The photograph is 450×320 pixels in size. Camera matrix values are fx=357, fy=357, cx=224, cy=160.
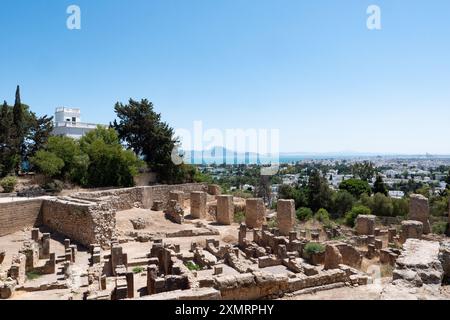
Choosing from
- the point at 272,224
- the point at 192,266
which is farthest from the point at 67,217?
the point at 272,224

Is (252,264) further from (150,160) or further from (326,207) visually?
(326,207)

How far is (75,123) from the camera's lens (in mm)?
45281

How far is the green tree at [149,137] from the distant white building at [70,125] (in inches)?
317

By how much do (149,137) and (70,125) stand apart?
16738 mm

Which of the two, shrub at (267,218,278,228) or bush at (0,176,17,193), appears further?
bush at (0,176,17,193)

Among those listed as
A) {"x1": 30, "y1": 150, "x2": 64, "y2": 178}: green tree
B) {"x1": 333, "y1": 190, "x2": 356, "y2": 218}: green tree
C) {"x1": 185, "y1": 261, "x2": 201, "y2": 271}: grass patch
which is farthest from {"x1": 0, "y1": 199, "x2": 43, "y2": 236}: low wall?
{"x1": 333, "y1": 190, "x2": 356, "y2": 218}: green tree

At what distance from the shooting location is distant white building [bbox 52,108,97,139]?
4350 cm

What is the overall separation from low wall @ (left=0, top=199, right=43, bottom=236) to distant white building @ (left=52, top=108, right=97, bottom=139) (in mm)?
21996

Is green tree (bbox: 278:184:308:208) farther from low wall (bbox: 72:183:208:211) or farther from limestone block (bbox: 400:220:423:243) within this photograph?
limestone block (bbox: 400:220:423:243)

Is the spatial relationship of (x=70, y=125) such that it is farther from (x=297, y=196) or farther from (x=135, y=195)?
(x=297, y=196)

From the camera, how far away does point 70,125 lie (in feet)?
146
